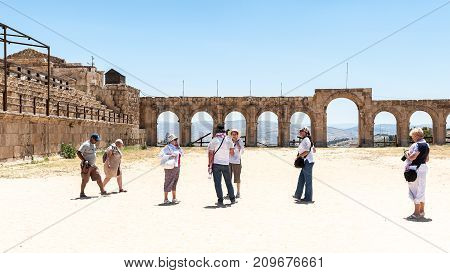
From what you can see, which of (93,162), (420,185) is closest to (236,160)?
(93,162)

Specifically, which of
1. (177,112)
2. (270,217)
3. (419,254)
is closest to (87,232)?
(270,217)

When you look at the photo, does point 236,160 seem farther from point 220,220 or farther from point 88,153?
point 88,153

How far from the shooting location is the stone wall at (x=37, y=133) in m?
16.7

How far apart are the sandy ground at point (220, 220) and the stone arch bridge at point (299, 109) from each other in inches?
1165

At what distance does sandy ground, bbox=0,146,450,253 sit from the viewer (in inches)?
195

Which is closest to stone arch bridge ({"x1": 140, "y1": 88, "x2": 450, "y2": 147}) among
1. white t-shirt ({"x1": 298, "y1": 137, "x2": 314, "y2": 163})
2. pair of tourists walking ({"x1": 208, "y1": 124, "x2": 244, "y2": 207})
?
white t-shirt ({"x1": 298, "y1": 137, "x2": 314, "y2": 163})

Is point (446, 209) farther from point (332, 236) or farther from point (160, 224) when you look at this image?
point (160, 224)

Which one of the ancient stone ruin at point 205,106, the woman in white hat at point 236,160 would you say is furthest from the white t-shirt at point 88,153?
the ancient stone ruin at point 205,106

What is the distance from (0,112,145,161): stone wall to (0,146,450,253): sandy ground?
6547 mm

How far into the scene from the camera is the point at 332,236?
534 centimetres

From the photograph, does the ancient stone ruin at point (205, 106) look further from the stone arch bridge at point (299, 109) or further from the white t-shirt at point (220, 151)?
the white t-shirt at point (220, 151)

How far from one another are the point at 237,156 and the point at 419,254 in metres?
4.76

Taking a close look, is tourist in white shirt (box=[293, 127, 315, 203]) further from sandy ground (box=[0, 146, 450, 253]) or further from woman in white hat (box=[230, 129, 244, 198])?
woman in white hat (box=[230, 129, 244, 198])

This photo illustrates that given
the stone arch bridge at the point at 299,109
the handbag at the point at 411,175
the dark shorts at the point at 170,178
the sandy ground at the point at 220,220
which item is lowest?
the sandy ground at the point at 220,220
